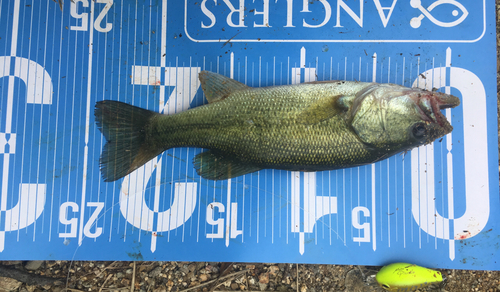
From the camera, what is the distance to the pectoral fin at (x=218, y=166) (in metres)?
2.07

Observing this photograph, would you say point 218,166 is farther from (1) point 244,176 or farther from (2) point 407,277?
(2) point 407,277

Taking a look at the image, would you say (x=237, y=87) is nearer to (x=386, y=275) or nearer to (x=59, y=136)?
(x=59, y=136)

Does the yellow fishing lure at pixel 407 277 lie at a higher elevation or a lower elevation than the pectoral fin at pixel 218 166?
lower

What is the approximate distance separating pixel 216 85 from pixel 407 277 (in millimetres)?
2144

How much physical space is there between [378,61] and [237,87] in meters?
1.23

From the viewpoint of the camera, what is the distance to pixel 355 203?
228 centimetres

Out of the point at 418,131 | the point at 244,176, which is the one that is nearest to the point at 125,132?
the point at 244,176

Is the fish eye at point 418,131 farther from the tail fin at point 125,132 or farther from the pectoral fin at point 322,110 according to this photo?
the tail fin at point 125,132

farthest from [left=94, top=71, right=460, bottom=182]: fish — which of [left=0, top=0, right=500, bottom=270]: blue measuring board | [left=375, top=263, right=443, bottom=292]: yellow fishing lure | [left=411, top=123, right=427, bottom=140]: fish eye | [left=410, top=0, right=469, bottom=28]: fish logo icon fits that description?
[left=375, top=263, right=443, bottom=292]: yellow fishing lure

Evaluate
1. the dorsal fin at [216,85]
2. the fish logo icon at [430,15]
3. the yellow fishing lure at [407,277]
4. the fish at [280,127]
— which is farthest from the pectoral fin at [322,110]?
the yellow fishing lure at [407,277]

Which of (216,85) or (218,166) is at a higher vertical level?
(216,85)

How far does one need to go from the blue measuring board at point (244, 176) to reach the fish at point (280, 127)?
205mm

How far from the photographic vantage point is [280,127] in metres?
1.91

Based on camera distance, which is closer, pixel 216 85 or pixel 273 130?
pixel 273 130
